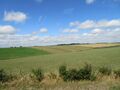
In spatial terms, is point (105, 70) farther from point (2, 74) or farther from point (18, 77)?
point (2, 74)

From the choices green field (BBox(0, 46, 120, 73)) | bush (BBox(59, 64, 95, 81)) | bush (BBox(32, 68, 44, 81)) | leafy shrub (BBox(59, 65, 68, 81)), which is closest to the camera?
bush (BBox(59, 64, 95, 81))

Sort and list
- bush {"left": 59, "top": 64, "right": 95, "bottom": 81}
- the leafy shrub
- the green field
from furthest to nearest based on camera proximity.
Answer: the green field → the leafy shrub → bush {"left": 59, "top": 64, "right": 95, "bottom": 81}

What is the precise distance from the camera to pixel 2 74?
15.1 metres

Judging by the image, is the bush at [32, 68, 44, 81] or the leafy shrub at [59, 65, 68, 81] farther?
the bush at [32, 68, 44, 81]

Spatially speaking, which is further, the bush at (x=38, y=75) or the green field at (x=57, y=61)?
the green field at (x=57, y=61)

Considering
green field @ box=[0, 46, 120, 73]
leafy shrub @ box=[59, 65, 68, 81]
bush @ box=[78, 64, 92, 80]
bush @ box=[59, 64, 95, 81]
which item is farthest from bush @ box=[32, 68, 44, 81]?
green field @ box=[0, 46, 120, 73]

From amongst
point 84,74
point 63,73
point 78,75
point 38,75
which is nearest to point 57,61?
point 38,75

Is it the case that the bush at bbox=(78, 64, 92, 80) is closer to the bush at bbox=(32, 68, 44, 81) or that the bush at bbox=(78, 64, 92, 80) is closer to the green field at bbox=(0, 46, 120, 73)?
the bush at bbox=(32, 68, 44, 81)

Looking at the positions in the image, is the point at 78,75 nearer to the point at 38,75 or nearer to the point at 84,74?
the point at 84,74

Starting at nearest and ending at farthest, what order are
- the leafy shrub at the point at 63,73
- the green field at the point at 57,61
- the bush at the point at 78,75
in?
the bush at the point at 78,75, the leafy shrub at the point at 63,73, the green field at the point at 57,61

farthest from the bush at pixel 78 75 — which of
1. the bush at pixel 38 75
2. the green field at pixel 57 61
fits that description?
the green field at pixel 57 61

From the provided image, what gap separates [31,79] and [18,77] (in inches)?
45.3

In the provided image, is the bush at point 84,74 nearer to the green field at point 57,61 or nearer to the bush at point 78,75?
the bush at point 78,75

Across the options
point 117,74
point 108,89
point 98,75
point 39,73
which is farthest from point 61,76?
point 108,89
